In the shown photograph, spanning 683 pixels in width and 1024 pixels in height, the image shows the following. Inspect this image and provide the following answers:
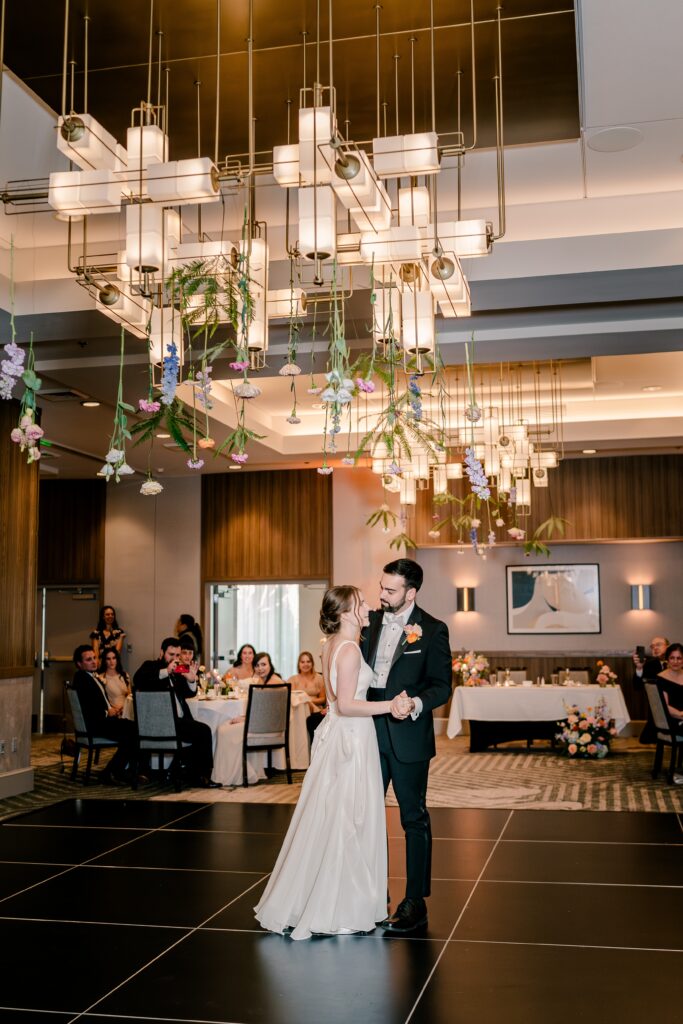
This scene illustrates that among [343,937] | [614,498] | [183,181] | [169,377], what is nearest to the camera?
[169,377]

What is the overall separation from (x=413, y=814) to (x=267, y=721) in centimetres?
504

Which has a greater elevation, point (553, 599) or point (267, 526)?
point (267, 526)

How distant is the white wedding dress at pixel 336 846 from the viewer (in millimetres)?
4645

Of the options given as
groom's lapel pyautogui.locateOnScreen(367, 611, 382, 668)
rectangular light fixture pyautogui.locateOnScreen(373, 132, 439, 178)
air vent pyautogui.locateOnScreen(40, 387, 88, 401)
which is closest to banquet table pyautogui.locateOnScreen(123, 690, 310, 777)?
air vent pyautogui.locateOnScreen(40, 387, 88, 401)

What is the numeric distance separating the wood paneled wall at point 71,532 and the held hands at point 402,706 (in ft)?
38.4

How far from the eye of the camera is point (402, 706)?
4.67 meters

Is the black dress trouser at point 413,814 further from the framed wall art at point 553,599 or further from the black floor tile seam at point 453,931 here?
the framed wall art at point 553,599

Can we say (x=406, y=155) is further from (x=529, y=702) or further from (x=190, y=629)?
(x=190, y=629)

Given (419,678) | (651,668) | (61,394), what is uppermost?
(61,394)

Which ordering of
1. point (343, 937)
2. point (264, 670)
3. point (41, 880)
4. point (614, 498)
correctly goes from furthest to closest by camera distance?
point (614, 498), point (264, 670), point (41, 880), point (343, 937)

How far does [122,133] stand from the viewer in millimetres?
5582

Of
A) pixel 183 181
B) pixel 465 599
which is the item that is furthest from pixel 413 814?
pixel 465 599

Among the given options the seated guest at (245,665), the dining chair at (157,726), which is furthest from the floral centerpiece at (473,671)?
the dining chair at (157,726)

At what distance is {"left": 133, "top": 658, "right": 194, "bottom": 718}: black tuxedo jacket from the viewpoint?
9711mm
